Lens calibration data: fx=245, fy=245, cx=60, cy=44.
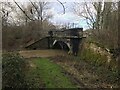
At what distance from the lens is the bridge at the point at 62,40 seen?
25109mm

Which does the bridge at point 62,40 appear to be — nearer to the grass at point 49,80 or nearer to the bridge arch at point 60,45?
the bridge arch at point 60,45

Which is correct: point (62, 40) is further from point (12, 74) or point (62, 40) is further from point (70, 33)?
point (12, 74)

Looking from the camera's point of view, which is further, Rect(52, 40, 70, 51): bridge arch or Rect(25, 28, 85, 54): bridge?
Rect(52, 40, 70, 51): bridge arch

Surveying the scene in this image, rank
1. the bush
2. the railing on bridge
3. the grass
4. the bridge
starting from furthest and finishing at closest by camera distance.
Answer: the bridge < the railing on bridge < the grass < the bush

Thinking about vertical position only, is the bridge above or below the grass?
above

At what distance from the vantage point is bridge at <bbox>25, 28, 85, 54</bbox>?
25.1 meters

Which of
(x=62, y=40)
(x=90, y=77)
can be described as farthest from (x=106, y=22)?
(x=62, y=40)

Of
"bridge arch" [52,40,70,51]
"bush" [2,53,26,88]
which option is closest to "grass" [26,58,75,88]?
"bush" [2,53,26,88]

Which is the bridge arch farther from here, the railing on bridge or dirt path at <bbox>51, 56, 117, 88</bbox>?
dirt path at <bbox>51, 56, 117, 88</bbox>

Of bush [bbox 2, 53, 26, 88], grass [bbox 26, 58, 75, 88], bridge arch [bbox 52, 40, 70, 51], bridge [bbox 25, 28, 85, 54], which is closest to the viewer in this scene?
bush [bbox 2, 53, 26, 88]

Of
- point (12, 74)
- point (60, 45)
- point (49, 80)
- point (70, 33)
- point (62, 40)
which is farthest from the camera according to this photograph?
point (60, 45)

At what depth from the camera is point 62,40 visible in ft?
94.9

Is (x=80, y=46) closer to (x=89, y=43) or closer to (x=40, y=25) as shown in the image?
(x=89, y=43)

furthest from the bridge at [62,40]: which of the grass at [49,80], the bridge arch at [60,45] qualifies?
the grass at [49,80]
